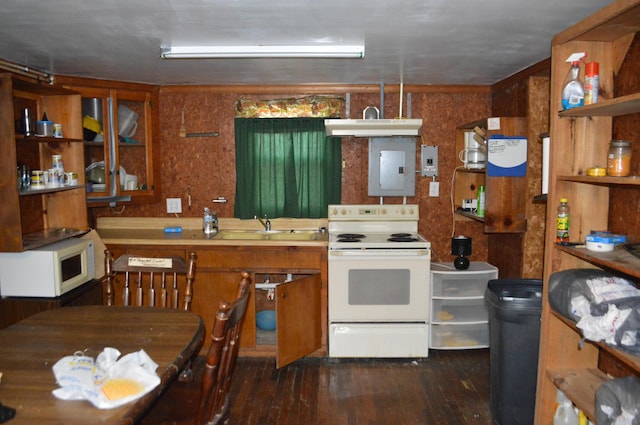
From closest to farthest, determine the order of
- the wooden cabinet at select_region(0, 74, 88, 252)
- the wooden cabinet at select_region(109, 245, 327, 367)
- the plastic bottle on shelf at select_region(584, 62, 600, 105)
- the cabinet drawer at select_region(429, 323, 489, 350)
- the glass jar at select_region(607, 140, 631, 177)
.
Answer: the glass jar at select_region(607, 140, 631, 177)
the plastic bottle on shelf at select_region(584, 62, 600, 105)
the wooden cabinet at select_region(0, 74, 88, 252)
the wooden cabinet at select_region(109, 245, 327, 367)
the cabinet drawer at select_region(429, 323, 489, 350)

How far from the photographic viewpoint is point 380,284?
3439mm

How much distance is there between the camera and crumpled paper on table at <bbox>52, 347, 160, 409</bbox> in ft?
4.61

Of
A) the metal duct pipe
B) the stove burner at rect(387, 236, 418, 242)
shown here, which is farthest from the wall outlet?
the stove burner at rect(387, 236, 418, 242)

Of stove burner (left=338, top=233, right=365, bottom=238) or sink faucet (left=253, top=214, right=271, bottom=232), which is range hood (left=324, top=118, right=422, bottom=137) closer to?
stove burner (left=338, top=233, right=365, bottom=238)

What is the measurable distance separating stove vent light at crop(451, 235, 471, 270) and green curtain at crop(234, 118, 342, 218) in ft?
3.24

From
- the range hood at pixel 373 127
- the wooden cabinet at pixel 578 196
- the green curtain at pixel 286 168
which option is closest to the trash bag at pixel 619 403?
the wooden cabinet at pixel 578 196

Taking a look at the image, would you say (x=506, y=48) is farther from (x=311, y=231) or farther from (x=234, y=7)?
(x=311, y=231)

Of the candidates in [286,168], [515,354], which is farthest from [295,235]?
[515,354]

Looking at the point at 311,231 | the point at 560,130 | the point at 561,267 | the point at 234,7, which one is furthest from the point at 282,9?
the point at 311,231

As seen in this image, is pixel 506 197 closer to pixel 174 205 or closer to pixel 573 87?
pixel 573 87

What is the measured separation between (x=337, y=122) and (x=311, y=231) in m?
1.03

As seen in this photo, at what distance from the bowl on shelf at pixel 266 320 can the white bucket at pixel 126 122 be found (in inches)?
67.7

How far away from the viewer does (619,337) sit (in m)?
1.70

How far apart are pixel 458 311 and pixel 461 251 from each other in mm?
448
